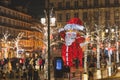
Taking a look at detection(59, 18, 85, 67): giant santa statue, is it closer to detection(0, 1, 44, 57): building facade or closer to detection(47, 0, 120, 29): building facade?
detection(0, 1, 44, 57): building facade

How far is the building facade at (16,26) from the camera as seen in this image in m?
87.1

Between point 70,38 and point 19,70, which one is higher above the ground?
point 70,38

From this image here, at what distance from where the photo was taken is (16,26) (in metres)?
96.1

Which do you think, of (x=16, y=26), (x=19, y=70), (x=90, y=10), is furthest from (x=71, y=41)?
(x=90, y=10)

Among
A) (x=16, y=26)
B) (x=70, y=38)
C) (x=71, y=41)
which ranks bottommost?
(x=71, y=41)

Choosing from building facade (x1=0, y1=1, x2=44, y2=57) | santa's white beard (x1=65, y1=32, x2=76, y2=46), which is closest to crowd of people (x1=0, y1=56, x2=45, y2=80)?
santa's white beard (x1=65, y1=32, x2=76, y2=46)

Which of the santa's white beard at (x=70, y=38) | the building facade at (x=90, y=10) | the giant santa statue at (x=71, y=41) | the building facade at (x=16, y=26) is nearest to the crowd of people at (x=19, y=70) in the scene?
the giant santa statue at (x=71, y=41)

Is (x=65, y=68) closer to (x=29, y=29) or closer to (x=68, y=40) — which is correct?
(x=68, y=40)

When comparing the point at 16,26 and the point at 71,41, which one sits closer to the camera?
the point at 71,41

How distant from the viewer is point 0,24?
85062mm

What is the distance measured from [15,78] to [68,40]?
211 inches

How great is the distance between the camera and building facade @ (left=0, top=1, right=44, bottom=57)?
87119mm

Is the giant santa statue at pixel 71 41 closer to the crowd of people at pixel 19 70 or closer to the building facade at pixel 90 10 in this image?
the crowd of people at pixel 19 70

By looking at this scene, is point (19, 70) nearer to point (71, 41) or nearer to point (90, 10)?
point (71, 41)
